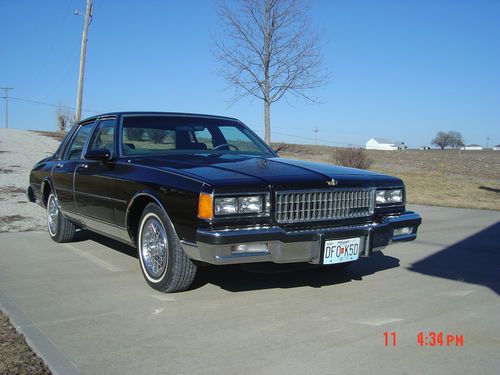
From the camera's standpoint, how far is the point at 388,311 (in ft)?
13.0

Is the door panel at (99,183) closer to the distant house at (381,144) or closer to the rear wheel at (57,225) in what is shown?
the rear wheel at (57,225)

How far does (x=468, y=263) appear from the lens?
224 inches

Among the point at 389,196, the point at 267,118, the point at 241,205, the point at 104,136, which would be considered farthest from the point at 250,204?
the point at 267,118

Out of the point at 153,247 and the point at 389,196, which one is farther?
the point at 389,196

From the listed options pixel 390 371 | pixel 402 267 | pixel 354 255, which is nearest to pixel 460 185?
pixel 402 267

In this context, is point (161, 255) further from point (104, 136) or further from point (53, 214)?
point (53, 214)

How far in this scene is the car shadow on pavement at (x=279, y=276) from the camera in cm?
447

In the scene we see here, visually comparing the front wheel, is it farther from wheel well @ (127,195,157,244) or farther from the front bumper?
the front bumper

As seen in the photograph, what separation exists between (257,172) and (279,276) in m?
1.31

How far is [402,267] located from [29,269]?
12.5 ft

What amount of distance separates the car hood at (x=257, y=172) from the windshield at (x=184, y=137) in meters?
0.33

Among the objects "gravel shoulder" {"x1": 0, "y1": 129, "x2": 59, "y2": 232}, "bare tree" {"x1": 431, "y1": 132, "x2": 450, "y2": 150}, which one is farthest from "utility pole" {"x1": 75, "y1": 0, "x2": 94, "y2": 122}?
"bare tree" {"x1": 431, "y1": 132, "x2": 450, "y2": 150}

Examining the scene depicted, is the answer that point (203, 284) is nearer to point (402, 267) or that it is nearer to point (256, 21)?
point (402, 267)

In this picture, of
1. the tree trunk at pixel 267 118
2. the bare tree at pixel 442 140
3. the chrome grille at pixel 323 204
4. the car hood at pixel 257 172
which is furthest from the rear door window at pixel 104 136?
the bare tree at pixel 442 140
